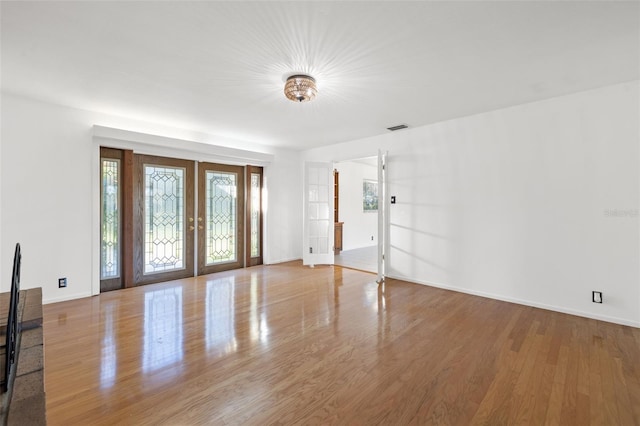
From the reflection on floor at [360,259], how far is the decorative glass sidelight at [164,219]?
3.28 metres

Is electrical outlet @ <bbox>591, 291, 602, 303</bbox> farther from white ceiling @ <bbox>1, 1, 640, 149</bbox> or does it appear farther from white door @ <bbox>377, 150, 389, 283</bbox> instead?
white door @ <bbox>377, 150, 389, 283</bbox>

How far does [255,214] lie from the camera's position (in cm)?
630

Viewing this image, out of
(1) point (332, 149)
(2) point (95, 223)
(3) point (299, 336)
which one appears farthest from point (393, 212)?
(2) point (95, 223)

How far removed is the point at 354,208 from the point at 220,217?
167 inches

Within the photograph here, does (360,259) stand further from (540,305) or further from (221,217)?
(540,305)

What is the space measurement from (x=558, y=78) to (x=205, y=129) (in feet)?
15.8

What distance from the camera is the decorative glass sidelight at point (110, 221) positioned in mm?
4316

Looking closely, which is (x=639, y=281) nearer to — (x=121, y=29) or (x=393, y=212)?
(x=393, y=212)

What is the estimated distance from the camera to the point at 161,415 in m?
1.78

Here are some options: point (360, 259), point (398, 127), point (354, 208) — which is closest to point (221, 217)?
point (360, 259)

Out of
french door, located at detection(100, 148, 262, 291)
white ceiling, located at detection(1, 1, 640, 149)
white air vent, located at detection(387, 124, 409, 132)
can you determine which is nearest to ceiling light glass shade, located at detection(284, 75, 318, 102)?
white ceiling, located at detection(1, 1, 640, 149)

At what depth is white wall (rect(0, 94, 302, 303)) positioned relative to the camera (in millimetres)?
3484

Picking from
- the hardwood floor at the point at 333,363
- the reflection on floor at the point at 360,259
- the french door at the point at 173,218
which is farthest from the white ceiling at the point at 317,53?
the reflection on floor at the point at 360,259

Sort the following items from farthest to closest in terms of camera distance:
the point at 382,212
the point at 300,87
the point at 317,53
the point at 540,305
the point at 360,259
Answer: the point at 360,259
the point at 382,212
the point at 540,305
the point at 300,87
the point at 317,53
